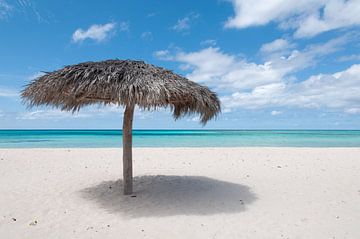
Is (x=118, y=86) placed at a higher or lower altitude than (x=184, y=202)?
higher

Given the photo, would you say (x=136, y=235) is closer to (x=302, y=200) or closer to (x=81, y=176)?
(x=302, y=200)

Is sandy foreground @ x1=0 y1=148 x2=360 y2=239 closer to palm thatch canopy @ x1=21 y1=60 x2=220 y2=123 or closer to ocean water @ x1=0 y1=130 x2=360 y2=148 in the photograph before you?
palm thatch canopy @ x1=21 y1=60 x2=220 y2=123

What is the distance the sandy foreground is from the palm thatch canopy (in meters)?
1.74

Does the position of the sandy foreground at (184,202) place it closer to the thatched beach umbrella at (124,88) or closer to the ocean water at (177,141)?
the thatched beach umbrella at (124,88)

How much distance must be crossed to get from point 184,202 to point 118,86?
236cm

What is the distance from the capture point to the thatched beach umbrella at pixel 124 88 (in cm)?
439

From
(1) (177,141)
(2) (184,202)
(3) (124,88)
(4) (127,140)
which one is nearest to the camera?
(3) (124,88)

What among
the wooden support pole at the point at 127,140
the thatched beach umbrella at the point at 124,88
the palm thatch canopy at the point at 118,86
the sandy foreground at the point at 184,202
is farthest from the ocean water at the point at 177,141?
the palm thatch canopy at the point at 118,86

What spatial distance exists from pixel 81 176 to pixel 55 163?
256cm

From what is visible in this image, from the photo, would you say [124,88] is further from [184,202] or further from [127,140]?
[184,202]

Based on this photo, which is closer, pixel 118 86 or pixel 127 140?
pixel 118 86

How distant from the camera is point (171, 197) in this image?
5.52 meters

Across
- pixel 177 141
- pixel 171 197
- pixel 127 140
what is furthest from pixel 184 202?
pixel 177 141

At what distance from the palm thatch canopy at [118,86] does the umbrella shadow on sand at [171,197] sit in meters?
1.67
